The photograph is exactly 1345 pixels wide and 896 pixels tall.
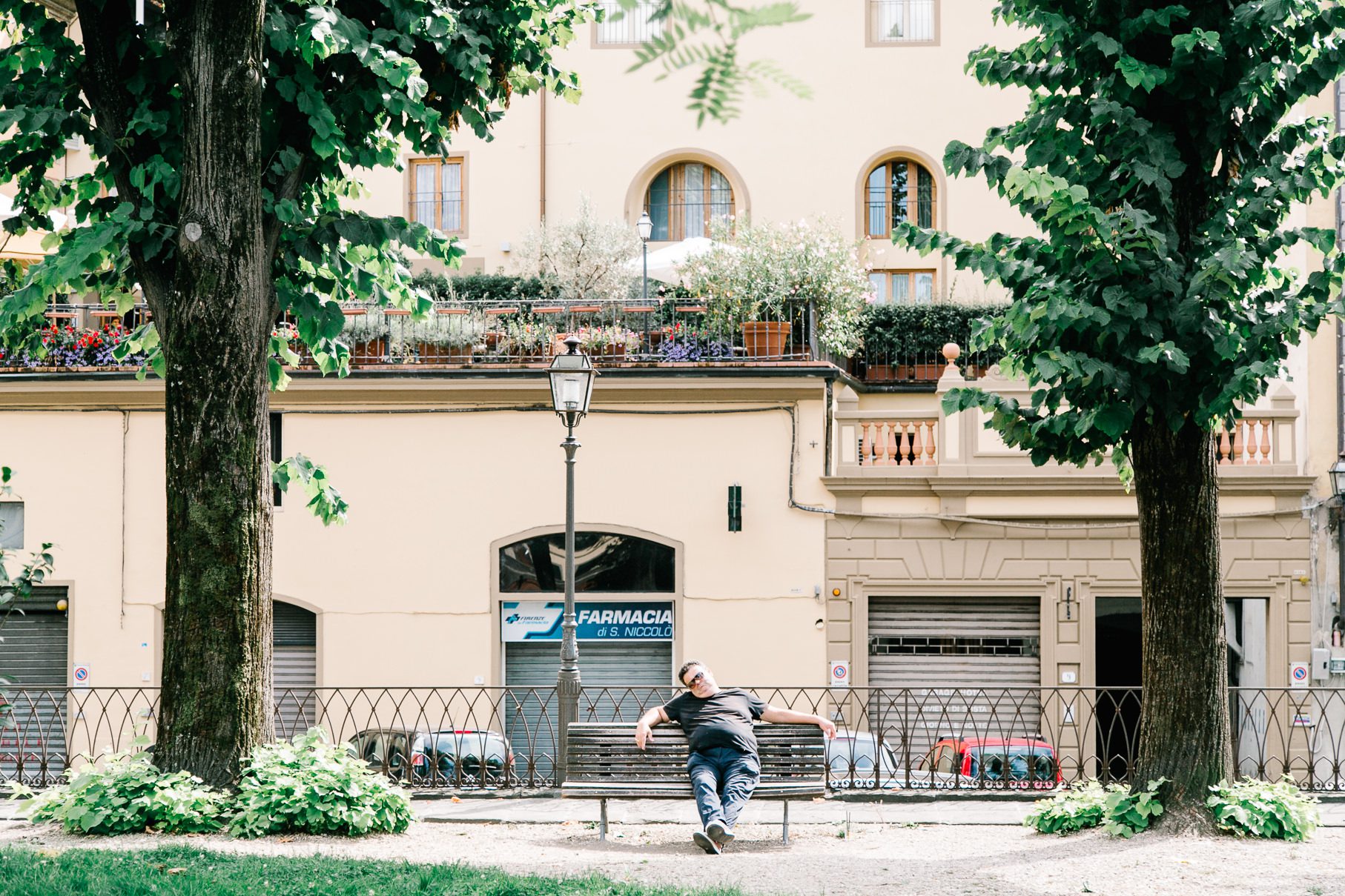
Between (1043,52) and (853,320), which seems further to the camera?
(853,320)

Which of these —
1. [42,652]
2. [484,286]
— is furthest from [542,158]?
[42,652]

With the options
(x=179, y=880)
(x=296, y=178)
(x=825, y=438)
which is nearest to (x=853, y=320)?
(x=825, y=438)

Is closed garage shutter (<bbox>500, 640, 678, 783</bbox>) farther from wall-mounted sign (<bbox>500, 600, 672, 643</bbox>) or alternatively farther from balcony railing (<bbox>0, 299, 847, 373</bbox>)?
balcony railing (<bbox>0, 299, 847, 373</bbox>)

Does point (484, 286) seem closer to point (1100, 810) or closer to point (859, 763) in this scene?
point (859, 763)

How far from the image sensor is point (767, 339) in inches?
747

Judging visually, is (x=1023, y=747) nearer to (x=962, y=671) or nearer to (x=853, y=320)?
(x=962, y=671)

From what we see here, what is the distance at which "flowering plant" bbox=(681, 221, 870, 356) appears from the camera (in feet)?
62.5

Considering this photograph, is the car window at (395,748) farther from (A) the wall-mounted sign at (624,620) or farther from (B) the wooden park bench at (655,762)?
(B) the wooden park bench at (655,762)

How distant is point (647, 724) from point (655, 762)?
1.01 feet

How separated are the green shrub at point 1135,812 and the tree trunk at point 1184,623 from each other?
0.07m

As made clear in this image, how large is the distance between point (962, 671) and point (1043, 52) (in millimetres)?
10172

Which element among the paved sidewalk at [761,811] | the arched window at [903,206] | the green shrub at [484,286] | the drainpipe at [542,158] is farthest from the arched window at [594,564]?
the arched window at [903,206]

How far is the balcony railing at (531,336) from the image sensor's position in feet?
62.5

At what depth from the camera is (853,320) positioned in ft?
65.5
